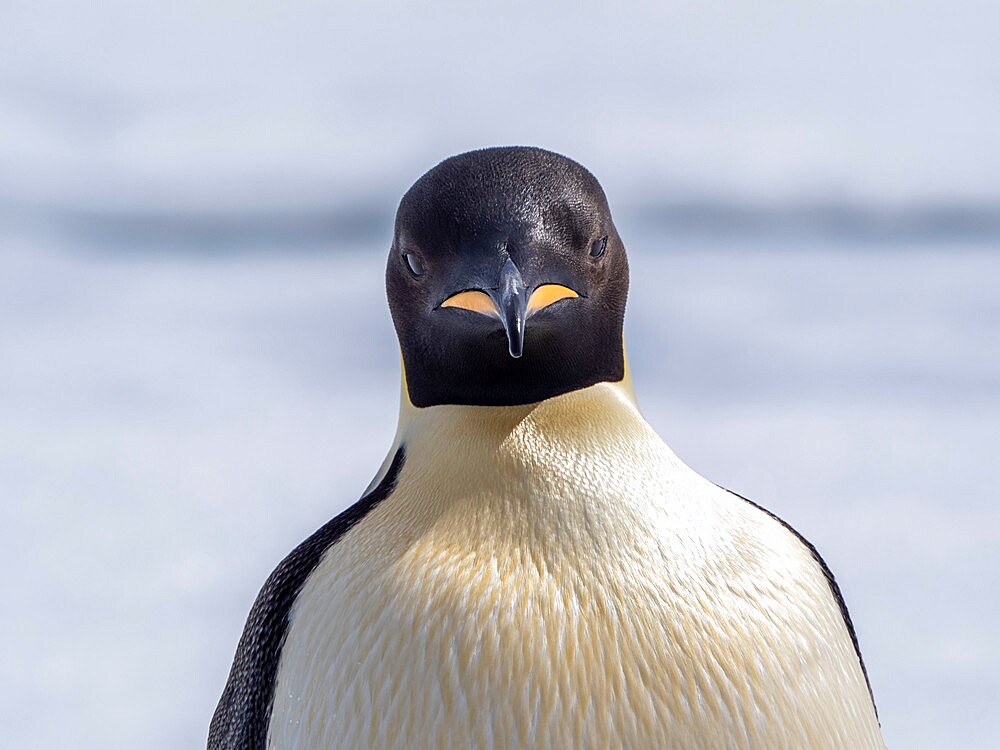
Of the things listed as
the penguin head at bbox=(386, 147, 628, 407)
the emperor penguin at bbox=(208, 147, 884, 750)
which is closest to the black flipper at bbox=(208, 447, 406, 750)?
the emperor penguin at bbox=(208, 147, 884, 750)

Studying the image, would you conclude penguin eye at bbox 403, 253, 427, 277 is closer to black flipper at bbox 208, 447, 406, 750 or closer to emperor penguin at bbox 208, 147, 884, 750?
emperor penguin at bbox 208, 147, 884, 750

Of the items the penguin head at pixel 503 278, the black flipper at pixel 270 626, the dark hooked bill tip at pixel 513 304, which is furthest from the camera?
the black flipper at pixel 270 626

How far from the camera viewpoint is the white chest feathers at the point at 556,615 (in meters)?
1.02

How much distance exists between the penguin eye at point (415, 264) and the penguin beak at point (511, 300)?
8cm

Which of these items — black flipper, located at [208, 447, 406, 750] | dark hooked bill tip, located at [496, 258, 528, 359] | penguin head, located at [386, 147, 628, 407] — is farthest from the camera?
black flipper, located at [208, 447, 406, 750]

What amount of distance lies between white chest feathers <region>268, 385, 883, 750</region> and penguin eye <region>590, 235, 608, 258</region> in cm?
14

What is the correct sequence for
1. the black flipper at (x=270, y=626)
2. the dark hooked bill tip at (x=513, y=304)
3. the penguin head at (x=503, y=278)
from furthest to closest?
1. the black flipper at (x=270, y=626)
2. the penguin head at (x=503, y=278)
3. the dark hooked bill tip at (x=513, y=304)

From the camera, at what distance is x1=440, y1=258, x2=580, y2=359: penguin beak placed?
965 millimetres

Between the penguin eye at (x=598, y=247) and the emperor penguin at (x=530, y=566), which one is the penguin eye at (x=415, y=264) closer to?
the emperor penguin at (x=530, y=566)

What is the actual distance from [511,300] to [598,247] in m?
0.23

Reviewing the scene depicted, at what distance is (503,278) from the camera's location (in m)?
1.02

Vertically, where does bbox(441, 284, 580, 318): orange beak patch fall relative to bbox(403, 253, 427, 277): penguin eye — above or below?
below

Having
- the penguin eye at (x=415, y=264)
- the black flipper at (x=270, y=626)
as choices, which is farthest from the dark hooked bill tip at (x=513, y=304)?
the black flipper at (x=270, y=626)

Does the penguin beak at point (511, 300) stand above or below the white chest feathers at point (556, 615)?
above
